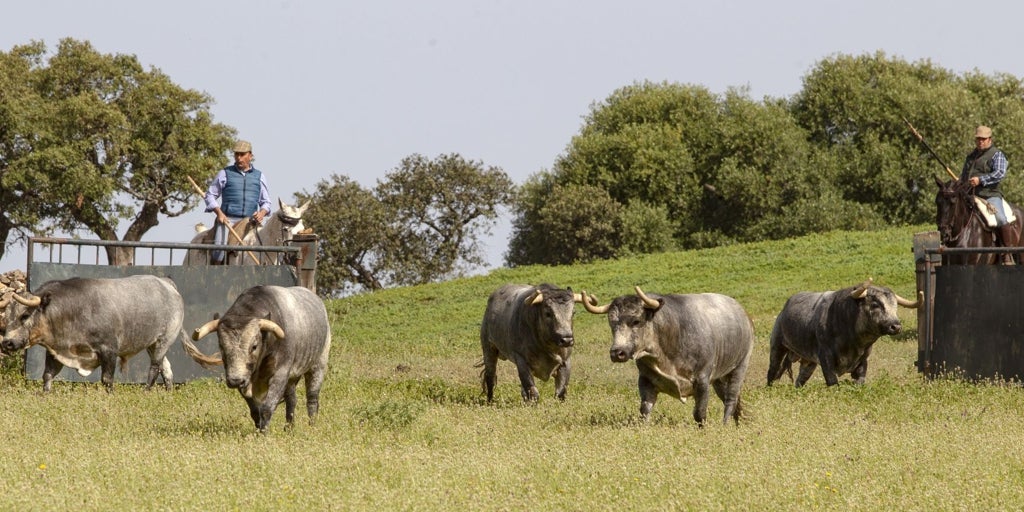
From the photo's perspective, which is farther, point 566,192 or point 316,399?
point 566,192

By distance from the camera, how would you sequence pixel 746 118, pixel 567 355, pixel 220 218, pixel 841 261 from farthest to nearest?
pixel 746 118 < pixel 841 261 < pixel 220 218 < pixel 567 355

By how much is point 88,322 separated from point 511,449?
692 cm

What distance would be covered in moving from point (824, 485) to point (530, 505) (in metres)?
2.37

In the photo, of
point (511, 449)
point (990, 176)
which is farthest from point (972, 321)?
point (511, 449)

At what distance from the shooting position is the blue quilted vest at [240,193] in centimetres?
2055

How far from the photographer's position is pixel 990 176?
21875 millimetres

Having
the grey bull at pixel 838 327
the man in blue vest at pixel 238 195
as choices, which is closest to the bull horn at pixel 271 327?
the man in blue vest at pixel 238 195

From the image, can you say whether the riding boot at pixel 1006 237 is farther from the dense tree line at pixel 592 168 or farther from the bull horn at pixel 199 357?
the dense tree line at pixel 592 168

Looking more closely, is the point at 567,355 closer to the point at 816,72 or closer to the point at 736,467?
the point at 736,467

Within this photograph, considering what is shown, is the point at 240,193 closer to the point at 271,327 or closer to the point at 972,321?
the point at 271,327

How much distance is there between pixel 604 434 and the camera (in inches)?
529

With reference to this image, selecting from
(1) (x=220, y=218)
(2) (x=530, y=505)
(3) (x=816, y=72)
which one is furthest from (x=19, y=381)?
(3) (x=816, y=72)

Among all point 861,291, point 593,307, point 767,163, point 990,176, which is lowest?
point 593,307

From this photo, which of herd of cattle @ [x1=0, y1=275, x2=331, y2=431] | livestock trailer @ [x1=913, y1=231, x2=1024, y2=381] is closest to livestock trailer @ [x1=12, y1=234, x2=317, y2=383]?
herd of cattle @ [x1=0, y1=275, x2=331, y2=431]
